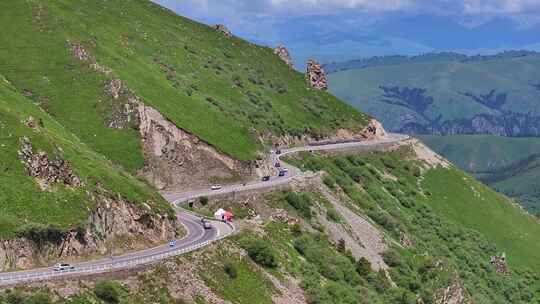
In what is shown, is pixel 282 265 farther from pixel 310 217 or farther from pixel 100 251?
pixel 310 217

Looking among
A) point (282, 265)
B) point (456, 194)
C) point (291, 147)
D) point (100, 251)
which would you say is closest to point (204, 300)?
point (100, 251)

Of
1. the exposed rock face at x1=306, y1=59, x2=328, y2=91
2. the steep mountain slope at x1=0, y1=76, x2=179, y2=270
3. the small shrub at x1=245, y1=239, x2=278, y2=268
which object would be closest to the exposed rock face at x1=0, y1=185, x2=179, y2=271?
the steep mountain slope at x1=0, y1=76, x2=179, y2=270

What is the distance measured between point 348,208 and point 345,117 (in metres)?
70.6

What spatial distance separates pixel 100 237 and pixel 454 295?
44.1 m

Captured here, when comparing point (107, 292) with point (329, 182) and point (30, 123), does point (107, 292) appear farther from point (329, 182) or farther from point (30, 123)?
point (329, 182)

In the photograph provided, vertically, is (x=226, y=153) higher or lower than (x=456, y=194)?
higher

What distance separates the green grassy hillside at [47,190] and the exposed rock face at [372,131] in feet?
313

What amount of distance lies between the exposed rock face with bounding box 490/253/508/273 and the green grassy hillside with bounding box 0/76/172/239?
65.2 m

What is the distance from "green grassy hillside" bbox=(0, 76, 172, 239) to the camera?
51.2 meters

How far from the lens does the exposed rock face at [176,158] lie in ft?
291

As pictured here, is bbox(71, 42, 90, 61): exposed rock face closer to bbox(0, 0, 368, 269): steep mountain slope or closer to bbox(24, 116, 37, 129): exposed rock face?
bbox(0, 0, 368, 269): steep mountain slope

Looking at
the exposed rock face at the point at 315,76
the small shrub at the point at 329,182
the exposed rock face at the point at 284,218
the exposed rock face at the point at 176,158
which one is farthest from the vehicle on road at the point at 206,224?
the exposed rock face at the point at 315,76

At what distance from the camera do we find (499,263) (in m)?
117

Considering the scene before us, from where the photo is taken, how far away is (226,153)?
9700 centimetres
